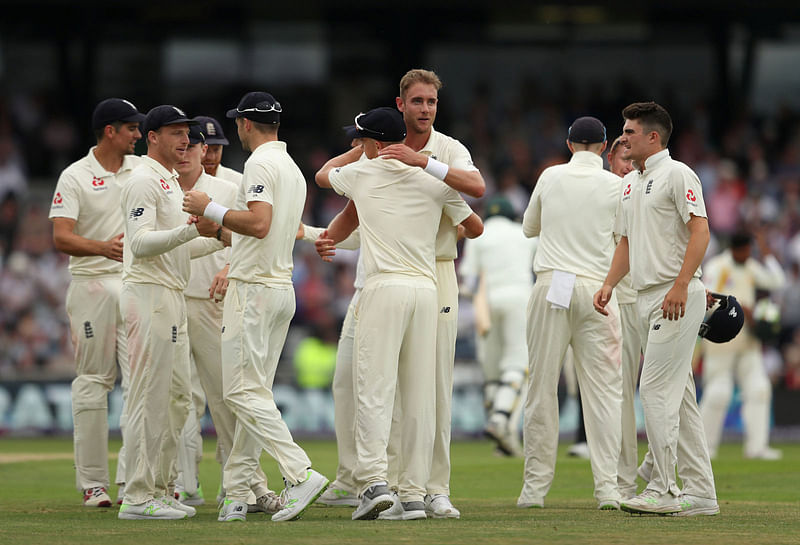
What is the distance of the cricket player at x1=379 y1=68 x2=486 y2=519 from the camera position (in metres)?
8.26

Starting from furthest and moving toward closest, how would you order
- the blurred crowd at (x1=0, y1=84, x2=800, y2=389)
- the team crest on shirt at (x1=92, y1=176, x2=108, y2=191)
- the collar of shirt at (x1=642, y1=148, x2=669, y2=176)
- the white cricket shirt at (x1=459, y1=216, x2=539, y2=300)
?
the blurred crowd at (x1=0, y1=84, x2=800, y2=389) < the white cricket shirt at (x1=459, y1=216, x2=539, y2=300) < the team crest on shirt at (x1=92, y1=176, x2=108, y2=191) < the collar of shirt at (x1=642, y1=148, x2=669, y2=176)

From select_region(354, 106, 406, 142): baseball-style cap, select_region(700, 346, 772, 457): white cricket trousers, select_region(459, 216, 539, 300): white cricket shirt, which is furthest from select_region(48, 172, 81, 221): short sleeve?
select_region(700, 346, 772, 457): white cricket trousers

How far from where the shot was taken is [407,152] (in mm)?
7848

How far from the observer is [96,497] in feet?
30.5

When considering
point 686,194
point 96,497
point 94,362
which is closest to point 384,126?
point 686,194

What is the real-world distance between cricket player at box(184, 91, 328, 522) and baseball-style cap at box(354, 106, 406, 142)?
1.81 feet

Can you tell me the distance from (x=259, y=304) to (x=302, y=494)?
1199 mm

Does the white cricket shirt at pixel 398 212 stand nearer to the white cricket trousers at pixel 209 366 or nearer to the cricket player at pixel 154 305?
the cricket player at pixel 154 305

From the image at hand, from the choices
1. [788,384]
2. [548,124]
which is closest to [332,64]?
[548,124]

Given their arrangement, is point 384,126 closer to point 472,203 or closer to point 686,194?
point 686,194

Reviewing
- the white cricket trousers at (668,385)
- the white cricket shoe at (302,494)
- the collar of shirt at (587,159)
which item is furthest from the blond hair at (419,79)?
the white cricket shoe at (302,494)

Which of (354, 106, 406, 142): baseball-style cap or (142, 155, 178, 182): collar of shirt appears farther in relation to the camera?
(142, 155, 178, 182): collar of shirt

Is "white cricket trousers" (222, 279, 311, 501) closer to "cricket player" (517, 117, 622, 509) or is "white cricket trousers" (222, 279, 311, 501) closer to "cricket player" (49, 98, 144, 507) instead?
"cricket player" (49, 98, 144, 507)

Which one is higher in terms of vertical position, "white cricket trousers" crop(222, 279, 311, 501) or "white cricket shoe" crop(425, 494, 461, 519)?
"white cricket trousers" crop(222, 279, 311, 501)
